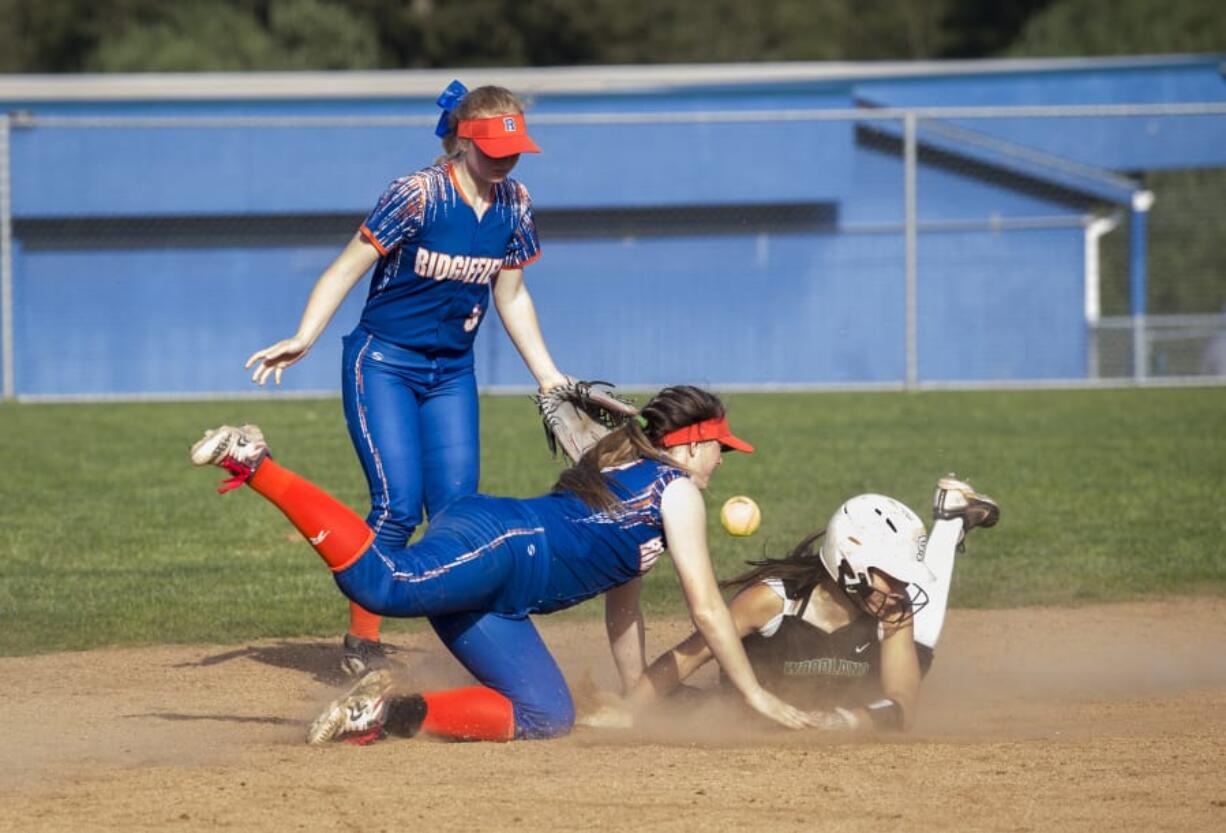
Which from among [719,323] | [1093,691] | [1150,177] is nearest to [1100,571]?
[1093,691]

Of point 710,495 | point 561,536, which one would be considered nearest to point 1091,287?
point 710,495

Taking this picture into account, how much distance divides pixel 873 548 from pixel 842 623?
1.40 ft

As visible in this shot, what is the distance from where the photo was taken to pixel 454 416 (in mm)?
6609

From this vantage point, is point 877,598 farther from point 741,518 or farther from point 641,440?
point 641,440

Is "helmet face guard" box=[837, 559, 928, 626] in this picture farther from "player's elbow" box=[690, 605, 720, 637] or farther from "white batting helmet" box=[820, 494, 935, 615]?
"player's elbow" box=[690, 605, 720, 637]

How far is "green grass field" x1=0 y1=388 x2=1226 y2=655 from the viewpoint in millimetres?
8977

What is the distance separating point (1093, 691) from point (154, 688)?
3808 millimetres

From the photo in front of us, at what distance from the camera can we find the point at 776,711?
5.58 metres

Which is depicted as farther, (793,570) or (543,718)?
(793,570)

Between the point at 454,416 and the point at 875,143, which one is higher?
the point at 875,143

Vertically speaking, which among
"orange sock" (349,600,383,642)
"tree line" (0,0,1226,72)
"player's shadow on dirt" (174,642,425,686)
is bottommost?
"player's shadow on dirt" (174,642,425,686)

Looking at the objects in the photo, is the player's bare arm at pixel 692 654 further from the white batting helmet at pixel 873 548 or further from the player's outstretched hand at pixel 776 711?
the player's outstretched hand at pixel 776 711

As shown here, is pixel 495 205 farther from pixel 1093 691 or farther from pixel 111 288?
pixel 111 288

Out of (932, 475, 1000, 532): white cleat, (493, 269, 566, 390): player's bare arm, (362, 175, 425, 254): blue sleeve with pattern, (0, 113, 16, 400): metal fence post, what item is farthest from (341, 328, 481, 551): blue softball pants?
(0, 113, 16, 400): metal fence post
